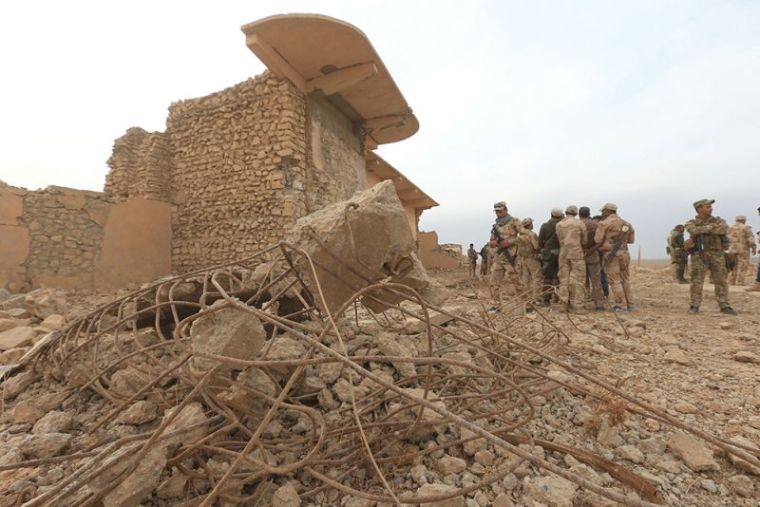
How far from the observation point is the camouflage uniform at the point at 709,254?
4328 millimetres

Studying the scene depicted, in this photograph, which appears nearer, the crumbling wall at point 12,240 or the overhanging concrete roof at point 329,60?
the crumbling wall at point 12,240

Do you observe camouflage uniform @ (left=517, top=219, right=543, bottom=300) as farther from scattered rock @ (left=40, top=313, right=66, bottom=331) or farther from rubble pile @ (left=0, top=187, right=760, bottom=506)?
scattered rock @ (left=40, top=313, right=66, bottom=331)

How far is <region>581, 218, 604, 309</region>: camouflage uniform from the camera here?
15.7 ft

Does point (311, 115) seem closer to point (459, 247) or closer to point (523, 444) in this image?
point (523, 444)

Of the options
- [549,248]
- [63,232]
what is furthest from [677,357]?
[63,232]

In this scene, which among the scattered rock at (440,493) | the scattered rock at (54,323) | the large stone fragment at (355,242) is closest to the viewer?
the scattered rock at (440,493)

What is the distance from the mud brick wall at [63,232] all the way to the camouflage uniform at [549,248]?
6.93m

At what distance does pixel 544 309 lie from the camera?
4.83 m

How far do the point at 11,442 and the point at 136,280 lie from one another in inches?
196

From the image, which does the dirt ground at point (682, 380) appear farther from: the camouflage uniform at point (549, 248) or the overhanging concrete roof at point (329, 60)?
the overhanging concrete roof at point (329, 60)

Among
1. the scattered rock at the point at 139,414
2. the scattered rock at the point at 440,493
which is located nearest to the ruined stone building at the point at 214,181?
the scattered rock at the point at 139,414

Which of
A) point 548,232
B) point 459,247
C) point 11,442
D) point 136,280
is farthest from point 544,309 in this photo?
point 459,247

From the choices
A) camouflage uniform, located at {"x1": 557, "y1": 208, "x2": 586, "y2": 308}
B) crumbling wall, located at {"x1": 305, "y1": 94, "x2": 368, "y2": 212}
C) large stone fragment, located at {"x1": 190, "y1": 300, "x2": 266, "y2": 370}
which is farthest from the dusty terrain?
crumbling wall, located at {"x1": 305, "y1": 94, "x2": 368, "y2": 212}

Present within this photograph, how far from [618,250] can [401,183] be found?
732 cm
